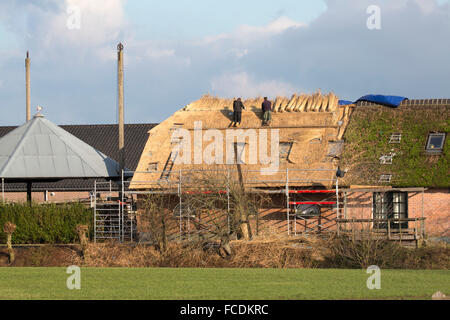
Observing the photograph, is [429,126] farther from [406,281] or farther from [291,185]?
[406,281]

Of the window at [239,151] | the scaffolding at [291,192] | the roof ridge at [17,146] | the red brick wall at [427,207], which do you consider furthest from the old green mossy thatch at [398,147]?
the roof ridge at [17,146]

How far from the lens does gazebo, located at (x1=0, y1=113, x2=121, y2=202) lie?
3496cm

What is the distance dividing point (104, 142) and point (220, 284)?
39327mm

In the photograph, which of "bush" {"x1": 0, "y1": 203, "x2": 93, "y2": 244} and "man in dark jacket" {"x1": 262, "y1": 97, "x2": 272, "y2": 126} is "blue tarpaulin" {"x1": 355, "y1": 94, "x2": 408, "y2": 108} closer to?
"man in dark jacket" {"x1": 262, "y1": 97, "x2": 272, "y2": 126}

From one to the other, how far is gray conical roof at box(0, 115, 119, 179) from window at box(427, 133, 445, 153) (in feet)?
48.2

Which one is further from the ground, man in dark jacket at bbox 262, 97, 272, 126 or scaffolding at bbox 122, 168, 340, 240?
man in dark jacket at bbox 262, 97, 272, 126

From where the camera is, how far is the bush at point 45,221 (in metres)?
33.0

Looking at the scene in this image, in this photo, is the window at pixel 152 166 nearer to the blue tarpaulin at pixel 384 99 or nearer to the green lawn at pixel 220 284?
the blue tarpaulin at pixel 384 99

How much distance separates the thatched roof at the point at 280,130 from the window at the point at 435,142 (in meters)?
3.94

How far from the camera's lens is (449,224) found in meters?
32.1

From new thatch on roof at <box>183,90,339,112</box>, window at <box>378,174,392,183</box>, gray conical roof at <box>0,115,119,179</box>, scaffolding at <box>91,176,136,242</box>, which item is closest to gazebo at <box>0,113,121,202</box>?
gray conical roof at <box>0,115,119,179</box>

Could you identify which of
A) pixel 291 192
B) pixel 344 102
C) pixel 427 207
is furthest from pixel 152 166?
pixel 427 207
